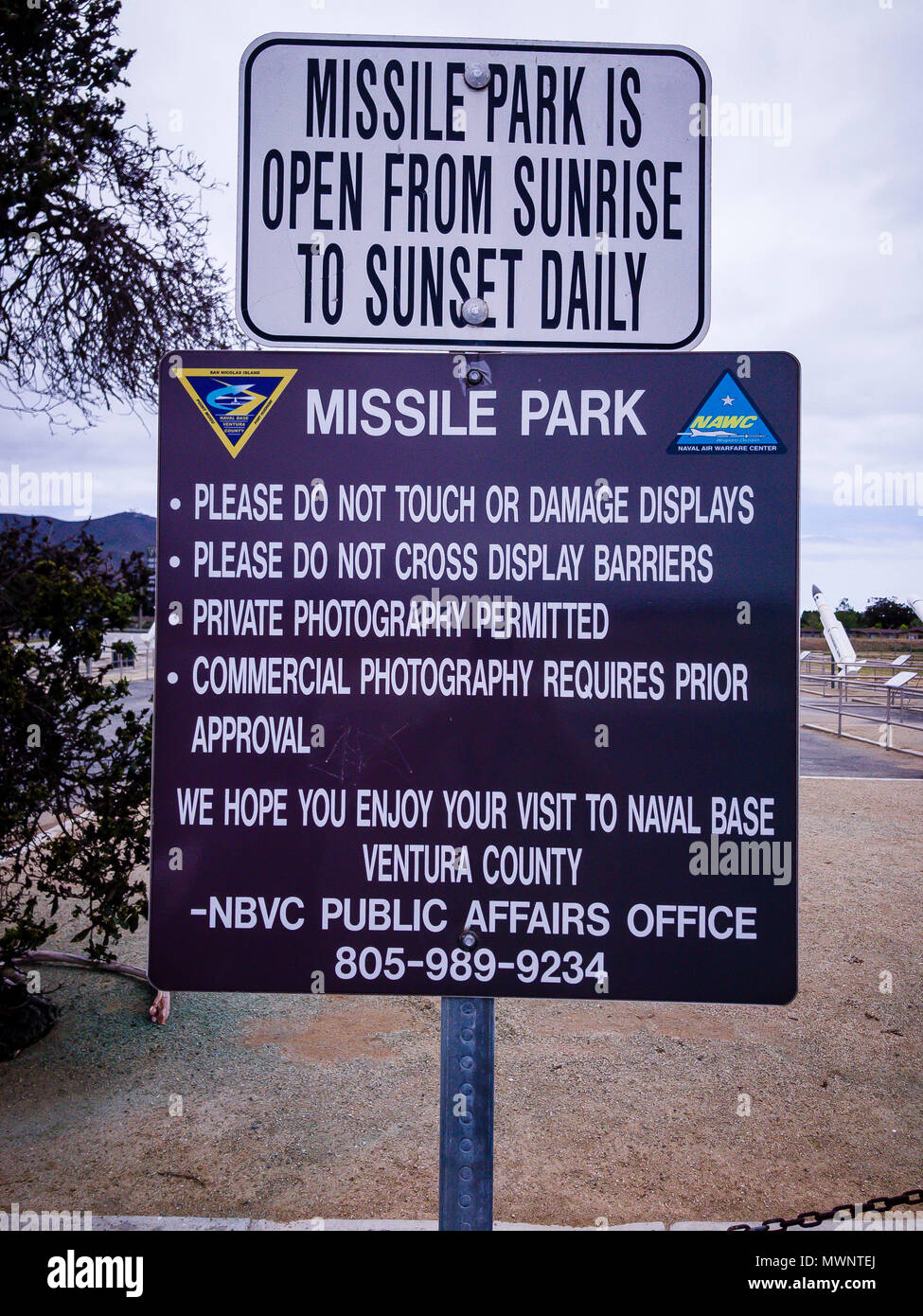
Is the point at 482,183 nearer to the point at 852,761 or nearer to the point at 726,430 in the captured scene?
the point at 726,430

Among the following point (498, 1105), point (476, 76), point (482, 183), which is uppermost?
point (476, 76)

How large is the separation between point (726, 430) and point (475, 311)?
54 centimetres

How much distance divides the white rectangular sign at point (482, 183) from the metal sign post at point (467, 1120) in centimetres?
131

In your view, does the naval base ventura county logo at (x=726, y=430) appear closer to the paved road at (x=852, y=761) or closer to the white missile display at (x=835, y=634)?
the paved road at (x=852, y=761)

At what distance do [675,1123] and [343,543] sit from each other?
3648 mm

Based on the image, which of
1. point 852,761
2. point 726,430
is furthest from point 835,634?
point 726,430

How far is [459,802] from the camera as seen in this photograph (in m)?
1.66

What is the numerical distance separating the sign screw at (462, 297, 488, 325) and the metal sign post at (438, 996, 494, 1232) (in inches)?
50.6

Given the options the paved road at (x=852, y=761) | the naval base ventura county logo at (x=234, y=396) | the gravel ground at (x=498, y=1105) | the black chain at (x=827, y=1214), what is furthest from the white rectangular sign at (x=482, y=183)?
the paved road at (x=852, y=761)

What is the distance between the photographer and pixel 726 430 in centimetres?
168

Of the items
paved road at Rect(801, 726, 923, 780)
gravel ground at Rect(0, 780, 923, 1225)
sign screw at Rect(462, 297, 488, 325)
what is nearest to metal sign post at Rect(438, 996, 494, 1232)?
sign screw at Rect(462, 297, 488, 325)

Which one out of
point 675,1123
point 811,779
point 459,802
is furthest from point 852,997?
point 811,779
